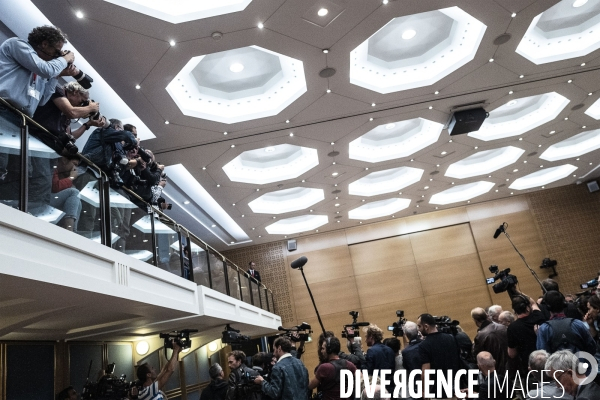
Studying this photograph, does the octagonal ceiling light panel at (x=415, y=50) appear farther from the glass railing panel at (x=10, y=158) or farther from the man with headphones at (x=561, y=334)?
the glass railing panel at (x=10, y=158)

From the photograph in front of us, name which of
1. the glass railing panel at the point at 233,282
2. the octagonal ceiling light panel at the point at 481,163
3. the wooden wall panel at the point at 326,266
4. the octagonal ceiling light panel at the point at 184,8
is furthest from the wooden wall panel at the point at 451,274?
the octagonal ceiling light panel at the point at 184,8

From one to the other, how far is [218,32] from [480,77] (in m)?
4.62

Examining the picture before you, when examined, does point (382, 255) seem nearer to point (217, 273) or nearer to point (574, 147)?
point (574, 147)

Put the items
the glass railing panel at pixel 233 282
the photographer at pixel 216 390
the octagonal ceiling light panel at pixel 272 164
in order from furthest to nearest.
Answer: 1. the octagonal ceiling light panel at pixel 272 164
2. the glass railing panel at pixel 233 282
3. the photographer at pixel 216 390

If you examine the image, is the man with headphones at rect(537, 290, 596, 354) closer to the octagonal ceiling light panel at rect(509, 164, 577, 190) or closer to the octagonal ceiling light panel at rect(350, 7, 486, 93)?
the octagonal ceiling light panel at rect(350, 7, 486, 93)

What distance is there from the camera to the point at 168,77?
6.51 m

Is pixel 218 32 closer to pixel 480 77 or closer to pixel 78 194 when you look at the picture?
pixel 78 194

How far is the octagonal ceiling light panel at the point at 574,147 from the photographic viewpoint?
1291cm

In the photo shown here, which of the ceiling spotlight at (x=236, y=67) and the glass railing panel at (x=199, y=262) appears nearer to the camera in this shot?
the glass railing panel at (x=199, y=262)

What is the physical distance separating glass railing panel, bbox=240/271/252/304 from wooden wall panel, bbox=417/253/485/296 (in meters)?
7.44

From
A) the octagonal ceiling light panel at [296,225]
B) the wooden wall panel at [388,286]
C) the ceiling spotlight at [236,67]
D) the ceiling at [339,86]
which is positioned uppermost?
the ceiling spotlight at [236,67]

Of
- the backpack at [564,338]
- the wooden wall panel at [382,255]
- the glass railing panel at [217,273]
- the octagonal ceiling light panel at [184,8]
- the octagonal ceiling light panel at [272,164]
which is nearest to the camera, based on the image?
the backpack at [564,338]

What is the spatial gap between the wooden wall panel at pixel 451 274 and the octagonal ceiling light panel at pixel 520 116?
6.03m

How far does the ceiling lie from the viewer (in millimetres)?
5859
